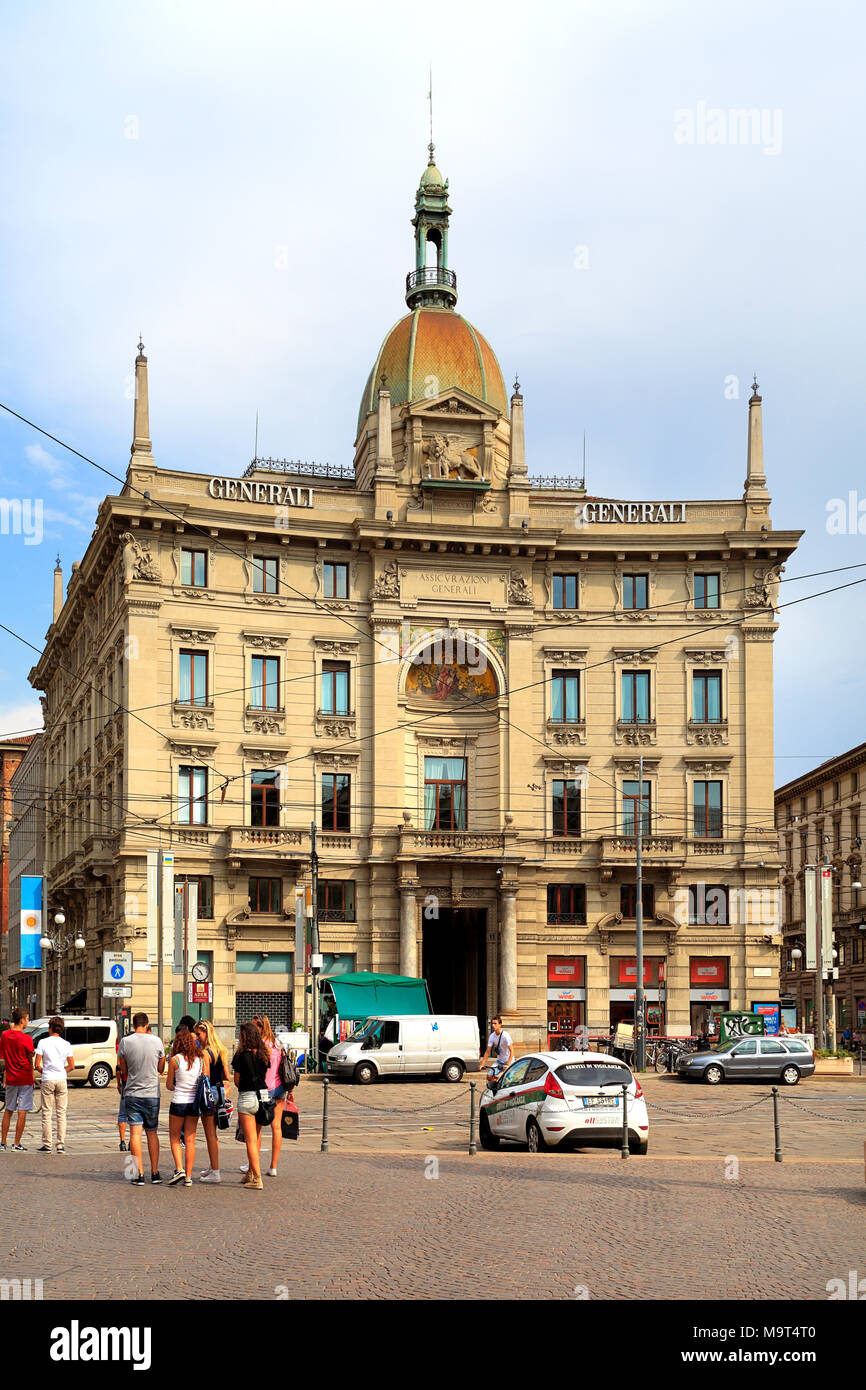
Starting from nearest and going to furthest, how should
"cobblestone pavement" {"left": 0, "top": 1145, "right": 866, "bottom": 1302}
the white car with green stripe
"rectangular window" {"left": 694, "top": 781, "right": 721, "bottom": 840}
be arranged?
"cobblestone pavement" {"left": 0, "top": 1145, "right": 866, "bottom": 1302}
the white car with green stripe
"rectangular window" {"left": 694, "top": 781, "right": 721, "bottom": 840}

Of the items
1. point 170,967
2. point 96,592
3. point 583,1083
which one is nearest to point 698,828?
point 170,967

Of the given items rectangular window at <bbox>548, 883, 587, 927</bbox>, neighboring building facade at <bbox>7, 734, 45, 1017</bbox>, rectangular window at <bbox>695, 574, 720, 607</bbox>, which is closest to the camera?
rectangular window at <bbox>548, 883, 587, 927</bbox>

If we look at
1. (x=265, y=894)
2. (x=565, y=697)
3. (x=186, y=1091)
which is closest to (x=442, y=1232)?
(x=186, y=1091)

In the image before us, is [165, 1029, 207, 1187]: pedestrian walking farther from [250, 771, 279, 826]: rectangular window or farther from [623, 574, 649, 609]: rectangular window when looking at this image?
[623, 574, 649, 609]: rectangular window

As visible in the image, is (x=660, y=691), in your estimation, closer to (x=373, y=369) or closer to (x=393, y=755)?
(x=393, y=755)

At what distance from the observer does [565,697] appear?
58438mm

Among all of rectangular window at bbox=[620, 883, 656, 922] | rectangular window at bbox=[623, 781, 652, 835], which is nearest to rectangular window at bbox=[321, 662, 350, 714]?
rectangular window at bbox=[623, 781, 652, 835]

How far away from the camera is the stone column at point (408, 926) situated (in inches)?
2162

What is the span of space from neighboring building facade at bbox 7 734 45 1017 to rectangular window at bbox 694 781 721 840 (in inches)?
1299

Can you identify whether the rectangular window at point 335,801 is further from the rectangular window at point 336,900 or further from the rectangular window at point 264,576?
the rectangular window at point 264,576

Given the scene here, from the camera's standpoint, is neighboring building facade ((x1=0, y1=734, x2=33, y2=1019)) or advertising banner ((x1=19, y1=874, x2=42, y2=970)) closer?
advertising banner ((x1=19, y1=874, x2=42, y2=970))

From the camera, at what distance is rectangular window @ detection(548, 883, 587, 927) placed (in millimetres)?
57250

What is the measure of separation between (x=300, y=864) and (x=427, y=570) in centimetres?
1200

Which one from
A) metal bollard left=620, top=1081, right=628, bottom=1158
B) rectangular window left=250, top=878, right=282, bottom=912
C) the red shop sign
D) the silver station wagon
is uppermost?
rectangular window left=250, top=878, right=282, bottom=912
